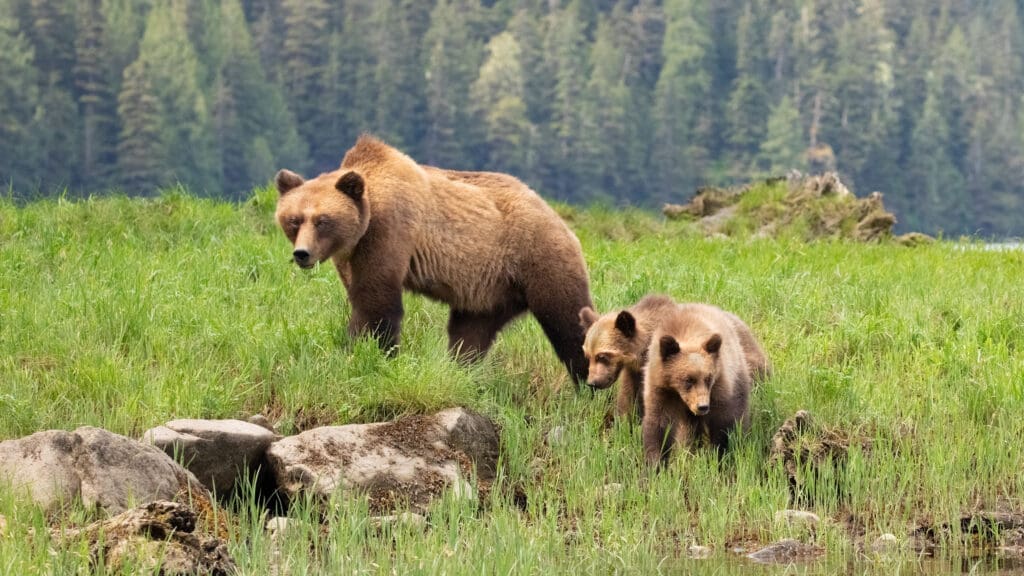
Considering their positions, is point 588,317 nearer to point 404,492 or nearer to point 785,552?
point 404,492

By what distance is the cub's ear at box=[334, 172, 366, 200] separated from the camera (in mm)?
7785

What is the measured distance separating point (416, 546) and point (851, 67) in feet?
268

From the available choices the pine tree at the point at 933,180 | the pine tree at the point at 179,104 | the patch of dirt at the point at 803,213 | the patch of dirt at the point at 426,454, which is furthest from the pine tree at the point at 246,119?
the patch of dirt at the point at 426,454

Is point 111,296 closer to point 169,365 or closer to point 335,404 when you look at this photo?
point 169,365

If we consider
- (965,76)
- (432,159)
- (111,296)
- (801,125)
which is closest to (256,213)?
(111,296)

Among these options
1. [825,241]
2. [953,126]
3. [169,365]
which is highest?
[169,365]

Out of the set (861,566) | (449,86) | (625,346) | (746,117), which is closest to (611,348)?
(625,346)

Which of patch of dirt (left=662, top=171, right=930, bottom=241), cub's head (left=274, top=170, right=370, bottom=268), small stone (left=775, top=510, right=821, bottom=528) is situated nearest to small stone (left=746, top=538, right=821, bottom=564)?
small stone (left=775, top=510, right=821, bottom=528)

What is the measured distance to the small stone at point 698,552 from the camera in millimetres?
6598

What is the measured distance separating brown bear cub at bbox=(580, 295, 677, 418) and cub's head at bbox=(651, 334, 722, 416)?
46 centimetres

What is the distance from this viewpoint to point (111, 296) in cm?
897

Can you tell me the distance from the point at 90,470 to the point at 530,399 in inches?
126

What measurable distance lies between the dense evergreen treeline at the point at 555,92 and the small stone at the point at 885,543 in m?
52.4

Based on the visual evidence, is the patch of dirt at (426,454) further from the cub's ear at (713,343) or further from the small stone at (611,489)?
the cub's ear at (713,343)
